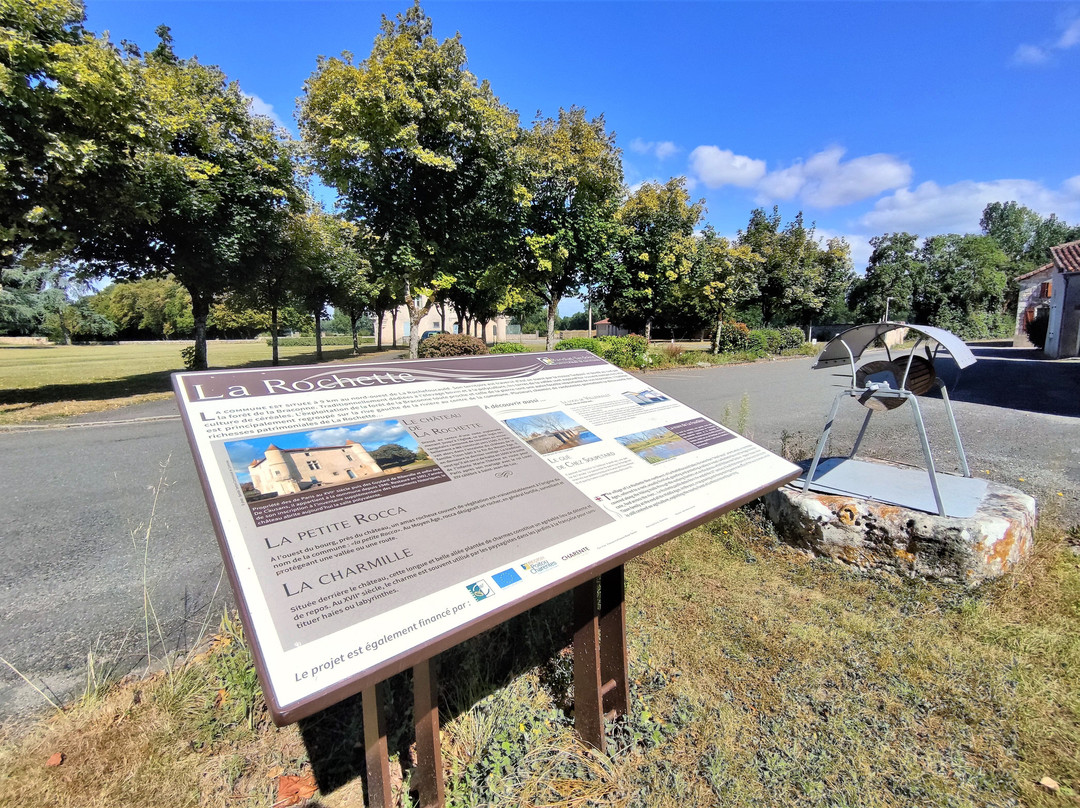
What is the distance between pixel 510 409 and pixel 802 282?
105ft

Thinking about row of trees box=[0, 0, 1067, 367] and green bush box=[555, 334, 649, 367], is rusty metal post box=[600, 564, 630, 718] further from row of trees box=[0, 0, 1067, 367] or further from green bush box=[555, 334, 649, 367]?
green bush box=[555, 334, 649, 367]

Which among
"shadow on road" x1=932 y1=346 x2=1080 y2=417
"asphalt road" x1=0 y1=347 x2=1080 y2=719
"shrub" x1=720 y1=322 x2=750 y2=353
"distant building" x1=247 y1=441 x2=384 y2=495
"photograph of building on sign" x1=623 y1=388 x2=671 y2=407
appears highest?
"shrub" x1=720 y1=322 x2=750 y2=353

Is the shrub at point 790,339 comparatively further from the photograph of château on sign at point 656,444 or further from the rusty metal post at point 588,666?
the rusty metal post at point 588,666

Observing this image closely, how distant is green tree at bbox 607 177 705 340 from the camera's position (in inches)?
802

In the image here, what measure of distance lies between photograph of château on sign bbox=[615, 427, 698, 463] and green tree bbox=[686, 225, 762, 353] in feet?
68.6

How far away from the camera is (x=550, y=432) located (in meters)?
2.14

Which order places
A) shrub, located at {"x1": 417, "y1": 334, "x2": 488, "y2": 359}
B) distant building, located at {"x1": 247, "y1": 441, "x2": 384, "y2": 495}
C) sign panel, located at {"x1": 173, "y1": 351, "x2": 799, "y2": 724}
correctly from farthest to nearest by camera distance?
shrub, located at {"x1": 417, "y1": 334, "x2": 488, "y2": 359} < distant building, located at {"x1": 247, "y1": 441, "x2": 384, "y2": 495} < sign panel, located at {"x1": 173, "y1": 351, "x2": 799, "y2": 724}

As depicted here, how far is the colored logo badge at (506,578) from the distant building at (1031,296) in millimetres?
40261

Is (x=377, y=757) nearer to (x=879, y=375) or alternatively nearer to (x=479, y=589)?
(x=479, y=589)

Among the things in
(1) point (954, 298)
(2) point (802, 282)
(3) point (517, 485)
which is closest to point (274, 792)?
(3) point (517, 485)

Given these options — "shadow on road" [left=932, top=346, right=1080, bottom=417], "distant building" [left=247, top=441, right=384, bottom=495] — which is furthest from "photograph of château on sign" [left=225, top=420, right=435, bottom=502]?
"shadow on road" [left=932, top=346, right=1080, bottom=417]

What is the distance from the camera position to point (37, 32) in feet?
29.1

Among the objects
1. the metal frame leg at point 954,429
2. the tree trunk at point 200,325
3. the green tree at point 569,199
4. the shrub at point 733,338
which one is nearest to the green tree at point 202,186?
the tree trunk at point 200,325

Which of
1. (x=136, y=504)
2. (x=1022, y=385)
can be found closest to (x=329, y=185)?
Result: (x=136, y=504)
